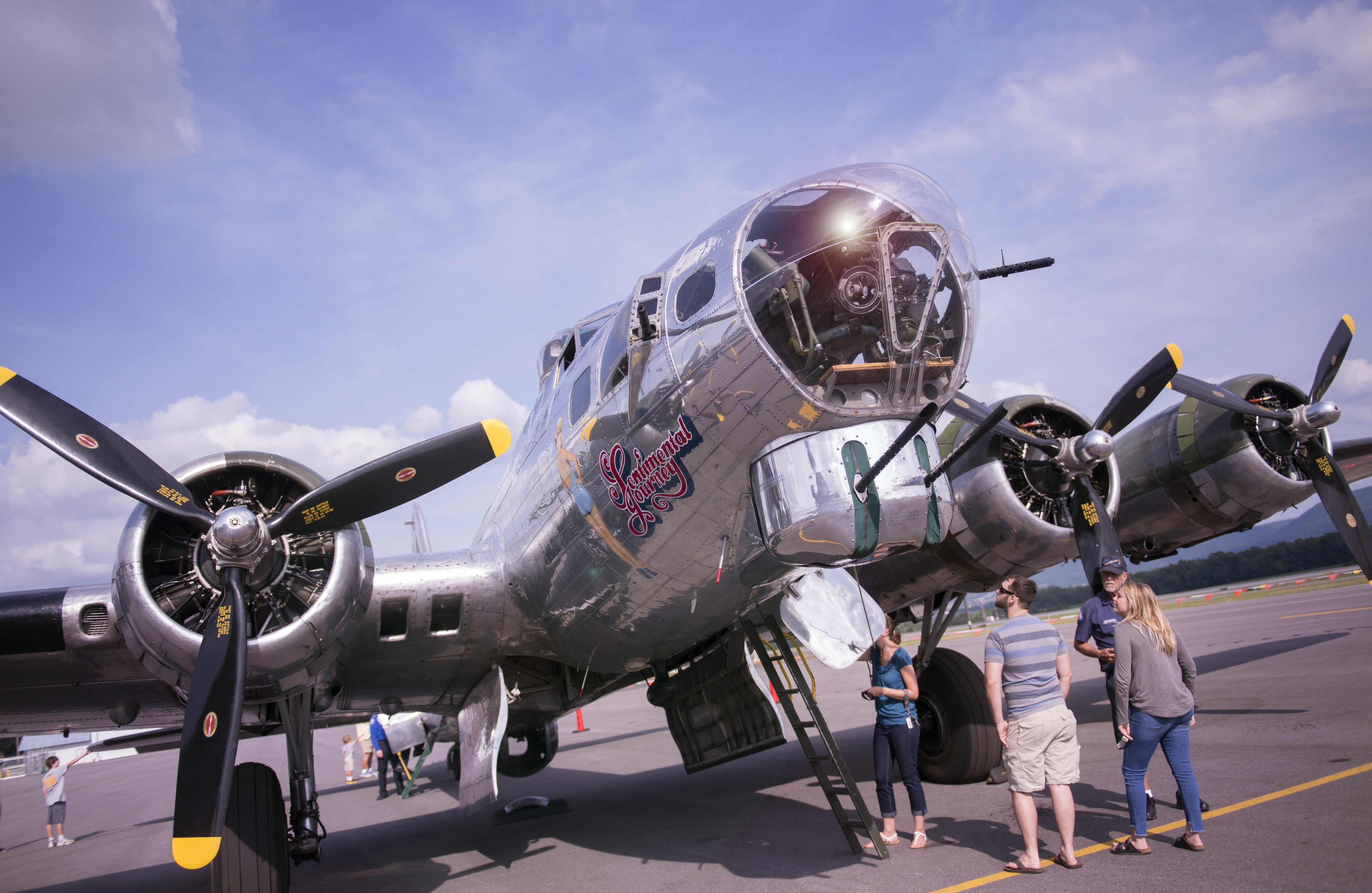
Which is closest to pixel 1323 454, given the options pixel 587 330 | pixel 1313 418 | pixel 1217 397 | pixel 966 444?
pixel 1313 418

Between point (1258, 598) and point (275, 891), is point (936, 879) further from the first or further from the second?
point (1258, 598)

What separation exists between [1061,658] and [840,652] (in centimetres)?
135

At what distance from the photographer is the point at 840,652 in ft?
18.0

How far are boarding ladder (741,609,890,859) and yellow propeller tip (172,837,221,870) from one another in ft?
12.1

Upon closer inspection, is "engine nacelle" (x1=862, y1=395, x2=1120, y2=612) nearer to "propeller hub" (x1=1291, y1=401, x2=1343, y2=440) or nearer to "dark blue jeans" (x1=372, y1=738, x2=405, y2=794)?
"propeller hub" (x1=1291, y1=401, x2=1343, y2=440)

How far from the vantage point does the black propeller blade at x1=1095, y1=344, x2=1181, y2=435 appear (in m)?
7.71

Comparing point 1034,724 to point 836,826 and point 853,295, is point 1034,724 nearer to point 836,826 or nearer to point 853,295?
point 836,826

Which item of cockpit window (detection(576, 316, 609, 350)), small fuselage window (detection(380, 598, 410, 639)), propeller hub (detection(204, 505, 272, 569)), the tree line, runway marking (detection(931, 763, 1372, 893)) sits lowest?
the tree line

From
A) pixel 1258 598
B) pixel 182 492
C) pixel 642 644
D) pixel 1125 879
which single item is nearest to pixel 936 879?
pixel 1125 879

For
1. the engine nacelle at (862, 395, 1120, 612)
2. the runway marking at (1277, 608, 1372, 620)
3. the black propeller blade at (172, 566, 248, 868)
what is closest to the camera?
the black propeller blade at (172, 566, 248, 868)

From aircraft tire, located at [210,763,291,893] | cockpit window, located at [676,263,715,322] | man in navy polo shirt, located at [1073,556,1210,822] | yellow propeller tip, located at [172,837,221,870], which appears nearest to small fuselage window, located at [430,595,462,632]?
aircraft tire, located at [210,763,291,893]

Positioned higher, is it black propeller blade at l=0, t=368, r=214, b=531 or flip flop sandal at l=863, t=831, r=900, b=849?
black propeller blade at l=0, t=368, r=214, b=531

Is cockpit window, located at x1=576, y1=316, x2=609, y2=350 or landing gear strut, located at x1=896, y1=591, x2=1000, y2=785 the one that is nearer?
cockpit window, located at x1=576, y1=316, x2=609, y2=350

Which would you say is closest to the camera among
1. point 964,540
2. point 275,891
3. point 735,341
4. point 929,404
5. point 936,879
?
point 929,404
